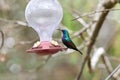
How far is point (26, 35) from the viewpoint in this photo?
6.30m

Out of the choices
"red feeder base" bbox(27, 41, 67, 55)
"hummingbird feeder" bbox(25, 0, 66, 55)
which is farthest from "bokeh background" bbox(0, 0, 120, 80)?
"red feeder base" bbox(27, 41, 67, 55)

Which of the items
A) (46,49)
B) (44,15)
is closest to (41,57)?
(44,15)

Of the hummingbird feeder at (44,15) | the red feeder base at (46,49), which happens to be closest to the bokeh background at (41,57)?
the hummingbird feeder at (44,15)

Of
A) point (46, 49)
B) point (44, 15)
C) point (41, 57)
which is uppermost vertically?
point (44, 15)

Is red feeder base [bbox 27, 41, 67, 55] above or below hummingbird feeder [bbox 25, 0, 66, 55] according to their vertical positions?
below

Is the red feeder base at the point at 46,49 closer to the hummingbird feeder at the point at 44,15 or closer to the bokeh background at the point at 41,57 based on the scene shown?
the hummingbird feeder at the point at 44,15

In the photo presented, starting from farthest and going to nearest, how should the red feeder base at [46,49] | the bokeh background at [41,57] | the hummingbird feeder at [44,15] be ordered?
the bokeh background at [41,57] < the hummingbird feeder at [44,15] < the red feeder base at [46,49]

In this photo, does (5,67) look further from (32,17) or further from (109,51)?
(32,17)

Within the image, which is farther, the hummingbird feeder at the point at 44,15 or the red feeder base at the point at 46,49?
the hummingbird feeder at the point at 44,15

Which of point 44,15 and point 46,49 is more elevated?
point 44,15

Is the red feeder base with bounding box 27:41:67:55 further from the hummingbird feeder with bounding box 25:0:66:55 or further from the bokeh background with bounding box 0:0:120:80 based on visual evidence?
the bokeh background with bounding box 0:0:120:80

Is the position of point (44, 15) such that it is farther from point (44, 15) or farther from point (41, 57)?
point (41, 57)

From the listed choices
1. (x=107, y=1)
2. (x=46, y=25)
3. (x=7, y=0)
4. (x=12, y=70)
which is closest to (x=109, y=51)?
(x=7, y=0)

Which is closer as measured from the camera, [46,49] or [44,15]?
[46,49]
